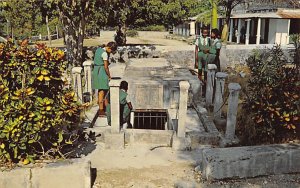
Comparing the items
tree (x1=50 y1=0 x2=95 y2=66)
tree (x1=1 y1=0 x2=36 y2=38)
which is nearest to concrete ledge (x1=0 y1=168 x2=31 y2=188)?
tree (x1=50 y1=0 x2=95 y2=66)

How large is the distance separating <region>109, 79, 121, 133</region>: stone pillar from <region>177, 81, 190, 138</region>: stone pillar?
101cm

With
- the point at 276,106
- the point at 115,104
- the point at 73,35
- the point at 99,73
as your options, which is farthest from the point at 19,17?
the point at 276,106

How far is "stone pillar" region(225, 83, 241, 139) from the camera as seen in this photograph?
206 inches

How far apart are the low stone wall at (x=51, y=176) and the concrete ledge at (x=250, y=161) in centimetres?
155

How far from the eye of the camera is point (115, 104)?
5.24m

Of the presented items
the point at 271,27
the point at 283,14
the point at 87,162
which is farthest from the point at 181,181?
the point at 271,27

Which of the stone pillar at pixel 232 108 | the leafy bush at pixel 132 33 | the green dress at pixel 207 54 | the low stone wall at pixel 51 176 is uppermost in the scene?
the leafy bush at pixel 132 33

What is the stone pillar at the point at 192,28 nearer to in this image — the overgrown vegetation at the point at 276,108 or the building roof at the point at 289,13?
the building roof at the point at 289,13

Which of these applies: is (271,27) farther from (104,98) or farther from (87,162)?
(87,162)

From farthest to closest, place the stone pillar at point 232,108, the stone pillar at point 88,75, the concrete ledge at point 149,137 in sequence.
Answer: the stone pillar at point 88,75 < the concrete ledge at point 149,137 < the stone pillar at point 232,108

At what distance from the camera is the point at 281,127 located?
4.92 metres

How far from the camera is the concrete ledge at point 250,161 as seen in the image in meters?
4.03

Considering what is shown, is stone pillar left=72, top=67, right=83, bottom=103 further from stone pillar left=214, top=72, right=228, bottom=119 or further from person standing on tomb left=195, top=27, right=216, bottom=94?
person standing on tomb left=195, top=27, right=216, bottom=94

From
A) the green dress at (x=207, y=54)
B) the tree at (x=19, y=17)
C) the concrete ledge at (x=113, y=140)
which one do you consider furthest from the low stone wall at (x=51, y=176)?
the tree at (x=19, y=17)
